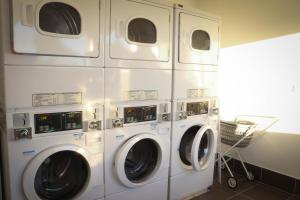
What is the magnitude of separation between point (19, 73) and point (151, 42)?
106 centimetres

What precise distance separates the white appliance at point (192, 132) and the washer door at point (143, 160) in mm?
188

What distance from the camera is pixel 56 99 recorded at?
1.58 m

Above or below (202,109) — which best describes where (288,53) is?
above

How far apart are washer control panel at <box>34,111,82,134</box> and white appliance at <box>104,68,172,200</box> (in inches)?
9.3

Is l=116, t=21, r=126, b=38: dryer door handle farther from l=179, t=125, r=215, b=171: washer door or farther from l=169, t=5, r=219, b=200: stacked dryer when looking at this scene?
l=179, t=125, r=215, b=171: washer door

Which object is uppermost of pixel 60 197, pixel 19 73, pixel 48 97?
pixel 19 73

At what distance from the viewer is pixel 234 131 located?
8.94 ft

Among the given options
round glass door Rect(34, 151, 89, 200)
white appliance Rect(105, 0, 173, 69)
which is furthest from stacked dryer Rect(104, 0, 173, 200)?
round glass door Rect(34, 151, 89, 200)

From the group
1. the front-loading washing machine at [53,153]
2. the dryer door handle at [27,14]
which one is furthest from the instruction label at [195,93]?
the dryer door handle at [27,14]

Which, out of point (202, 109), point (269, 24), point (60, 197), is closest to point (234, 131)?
point (202, 109)

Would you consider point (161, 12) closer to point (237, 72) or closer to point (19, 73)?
point (19, 73)

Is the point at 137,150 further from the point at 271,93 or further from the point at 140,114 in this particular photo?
the point at 271,93

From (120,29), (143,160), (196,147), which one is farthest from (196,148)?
(120,29)

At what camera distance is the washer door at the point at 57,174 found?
4.90 ft
